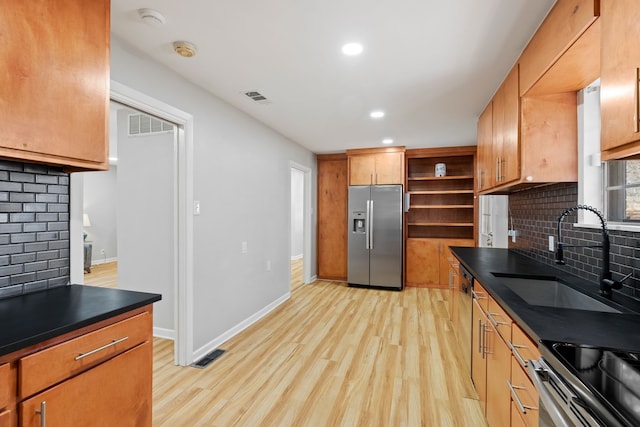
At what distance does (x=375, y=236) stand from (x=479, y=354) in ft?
10.4

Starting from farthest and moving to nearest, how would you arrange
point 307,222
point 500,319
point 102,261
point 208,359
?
point 102,261 < point 307,222 < point 208,359 < point 500,319

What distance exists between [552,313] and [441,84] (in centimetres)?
203

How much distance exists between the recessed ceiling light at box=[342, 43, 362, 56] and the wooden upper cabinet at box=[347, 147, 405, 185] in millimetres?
3125

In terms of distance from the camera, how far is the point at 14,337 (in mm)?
1000

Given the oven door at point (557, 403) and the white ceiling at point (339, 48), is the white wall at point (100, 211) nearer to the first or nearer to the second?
the white ceiling at point (339, 48)

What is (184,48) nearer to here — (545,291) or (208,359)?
(208,359)

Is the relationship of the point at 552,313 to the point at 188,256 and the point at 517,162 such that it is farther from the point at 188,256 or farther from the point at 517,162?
the point at 188,256

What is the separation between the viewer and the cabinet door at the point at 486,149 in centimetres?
294

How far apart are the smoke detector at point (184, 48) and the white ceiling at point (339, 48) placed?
0.04 meters

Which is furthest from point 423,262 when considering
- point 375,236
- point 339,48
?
point 339,48

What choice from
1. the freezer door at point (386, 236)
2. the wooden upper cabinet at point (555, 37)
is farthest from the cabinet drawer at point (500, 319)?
the freezer door at point (386, 236)

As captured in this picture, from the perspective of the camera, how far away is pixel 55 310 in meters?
1.29

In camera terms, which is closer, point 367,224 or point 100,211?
point 367,224

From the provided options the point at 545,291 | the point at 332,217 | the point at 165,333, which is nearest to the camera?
the point at 545,291
